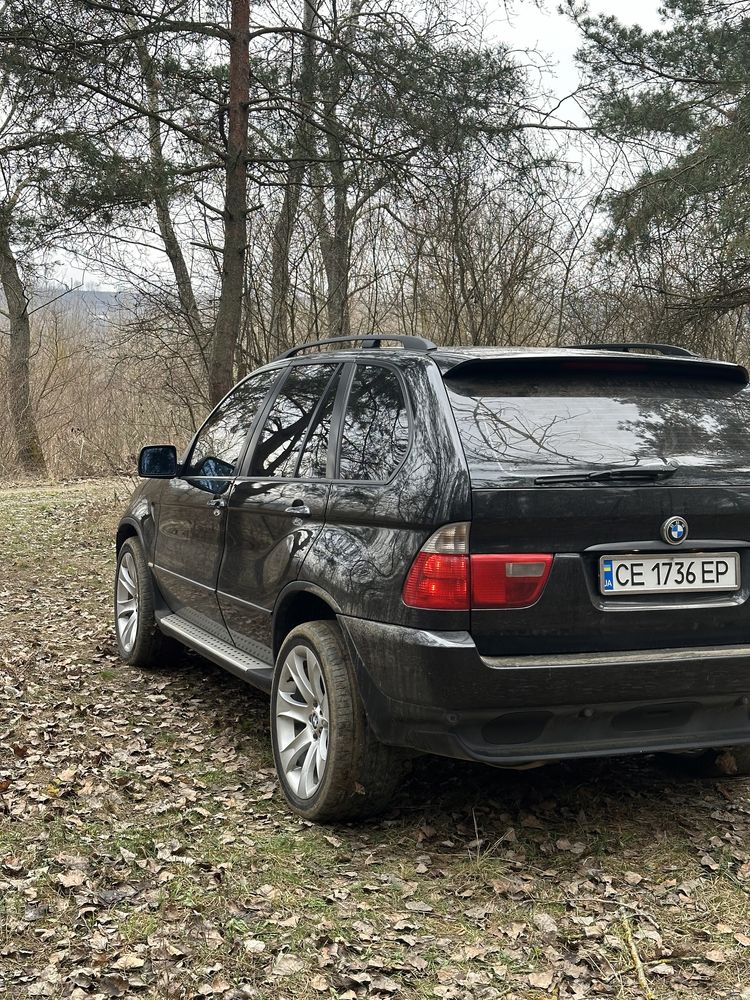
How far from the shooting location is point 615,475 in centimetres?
370

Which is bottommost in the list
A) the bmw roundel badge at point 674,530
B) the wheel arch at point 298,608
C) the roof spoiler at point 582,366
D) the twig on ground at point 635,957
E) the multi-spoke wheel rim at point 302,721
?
the twig on ground at point 635,957

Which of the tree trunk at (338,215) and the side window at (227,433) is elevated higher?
the tree trunk at (338,215)

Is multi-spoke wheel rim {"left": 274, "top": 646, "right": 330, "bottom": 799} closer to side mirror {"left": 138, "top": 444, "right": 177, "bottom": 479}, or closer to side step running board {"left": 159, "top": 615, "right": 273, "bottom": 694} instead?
side step running board {"left": 159, "top": 615, "right": 273, "bottom": 694}

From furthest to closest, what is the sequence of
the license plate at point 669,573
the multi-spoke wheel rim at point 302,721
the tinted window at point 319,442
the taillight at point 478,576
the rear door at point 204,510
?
the rear door at point 204,510 < the tinted window at point 319,442 < the multi-spoke wheel rim at point 302,721 < the license plate at point 669,573 < the taillight at point 478,576

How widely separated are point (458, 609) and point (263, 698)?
119 inches

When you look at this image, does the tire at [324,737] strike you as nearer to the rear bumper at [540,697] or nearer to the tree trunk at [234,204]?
the rear bumper at [540,697]

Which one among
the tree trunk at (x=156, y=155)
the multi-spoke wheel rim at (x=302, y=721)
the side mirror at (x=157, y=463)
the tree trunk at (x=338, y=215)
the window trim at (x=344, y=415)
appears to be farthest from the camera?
the tree trunk at (x=338, y=215)

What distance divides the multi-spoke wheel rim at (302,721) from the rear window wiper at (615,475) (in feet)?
3.98

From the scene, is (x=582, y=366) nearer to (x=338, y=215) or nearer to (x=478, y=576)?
(x=478, y=576)

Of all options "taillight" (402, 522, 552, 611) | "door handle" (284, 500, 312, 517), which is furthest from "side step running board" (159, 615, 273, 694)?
"taillight" (402, 522, 552, 611)

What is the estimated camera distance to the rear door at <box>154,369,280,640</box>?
546 cm

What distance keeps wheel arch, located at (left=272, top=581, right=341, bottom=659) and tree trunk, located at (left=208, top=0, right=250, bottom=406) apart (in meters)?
7.95

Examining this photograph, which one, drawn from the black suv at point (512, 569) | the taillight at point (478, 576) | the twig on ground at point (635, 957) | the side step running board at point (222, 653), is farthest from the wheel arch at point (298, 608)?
the twig on ground at point (635, 957)

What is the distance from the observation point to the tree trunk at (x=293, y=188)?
468 inches
